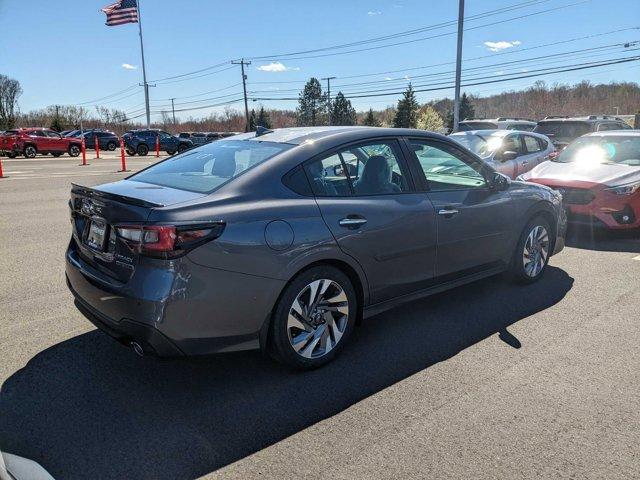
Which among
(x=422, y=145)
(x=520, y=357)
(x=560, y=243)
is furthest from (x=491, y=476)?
(x=560, y=243)

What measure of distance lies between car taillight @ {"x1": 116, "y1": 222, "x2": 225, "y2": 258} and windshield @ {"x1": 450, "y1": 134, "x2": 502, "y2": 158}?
26.4ft

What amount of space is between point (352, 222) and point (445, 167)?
142cm

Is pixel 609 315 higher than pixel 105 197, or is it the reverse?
pixel 105 197

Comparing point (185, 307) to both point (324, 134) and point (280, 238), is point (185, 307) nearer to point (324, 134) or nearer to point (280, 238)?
point (280, 238)

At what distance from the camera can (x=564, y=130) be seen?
1409 cm

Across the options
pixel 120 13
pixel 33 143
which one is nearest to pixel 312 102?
pixel 120 13

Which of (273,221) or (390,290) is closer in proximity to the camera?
(273,221)

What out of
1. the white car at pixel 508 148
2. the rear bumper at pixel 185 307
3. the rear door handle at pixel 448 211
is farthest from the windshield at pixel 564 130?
the rear bumper at pixel 185 307

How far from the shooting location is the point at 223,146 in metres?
4.04

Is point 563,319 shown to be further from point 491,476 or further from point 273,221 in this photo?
point 273,221

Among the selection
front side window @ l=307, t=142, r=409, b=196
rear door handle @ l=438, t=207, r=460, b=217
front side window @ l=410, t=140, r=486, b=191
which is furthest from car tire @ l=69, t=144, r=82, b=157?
rear door handle @ l=438, t=207, r=460, b=217

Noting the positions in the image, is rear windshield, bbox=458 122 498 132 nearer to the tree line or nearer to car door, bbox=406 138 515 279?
car door, bbox=406 138 515 279

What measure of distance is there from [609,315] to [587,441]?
2098mm

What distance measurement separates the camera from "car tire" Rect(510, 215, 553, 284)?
500cm
